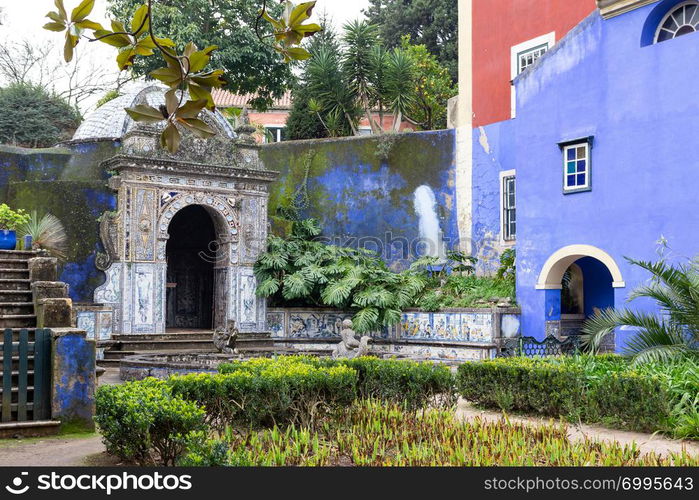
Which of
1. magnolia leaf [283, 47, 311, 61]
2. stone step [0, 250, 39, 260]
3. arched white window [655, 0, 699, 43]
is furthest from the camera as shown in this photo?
arched white window [655, 0, 699, 43]

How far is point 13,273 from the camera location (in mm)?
11812

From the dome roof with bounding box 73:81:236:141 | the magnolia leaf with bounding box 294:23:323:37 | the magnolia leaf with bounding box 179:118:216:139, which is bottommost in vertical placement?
the magnolia leaf with bounding box 179:118:216:139

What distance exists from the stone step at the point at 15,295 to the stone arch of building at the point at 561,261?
1006cm

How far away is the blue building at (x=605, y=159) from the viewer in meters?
14.5

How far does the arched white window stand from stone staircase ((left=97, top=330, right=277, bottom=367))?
971cm

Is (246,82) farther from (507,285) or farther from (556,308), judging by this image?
(556,308)

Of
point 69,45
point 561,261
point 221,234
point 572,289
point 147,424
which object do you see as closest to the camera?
point 69,45

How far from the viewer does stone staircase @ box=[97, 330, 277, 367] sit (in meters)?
16.9

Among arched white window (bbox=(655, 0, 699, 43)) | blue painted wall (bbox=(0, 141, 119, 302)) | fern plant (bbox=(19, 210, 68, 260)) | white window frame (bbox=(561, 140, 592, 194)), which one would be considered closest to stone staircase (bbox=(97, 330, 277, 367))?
blue painted wall (bbox=(0, 141, 119, 302))

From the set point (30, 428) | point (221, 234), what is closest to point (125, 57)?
point (30, 428)

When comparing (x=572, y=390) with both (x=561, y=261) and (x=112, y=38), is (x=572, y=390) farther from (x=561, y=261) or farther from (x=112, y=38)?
(x=112, y=38)

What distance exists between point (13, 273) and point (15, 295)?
2.16 feet

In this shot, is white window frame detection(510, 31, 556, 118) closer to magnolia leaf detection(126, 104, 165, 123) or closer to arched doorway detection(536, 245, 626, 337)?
arched doorway detection(536, 245, 626, 337)

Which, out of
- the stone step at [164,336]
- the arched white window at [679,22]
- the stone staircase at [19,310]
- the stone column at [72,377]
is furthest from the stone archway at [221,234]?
the arched white window at [679,22]
